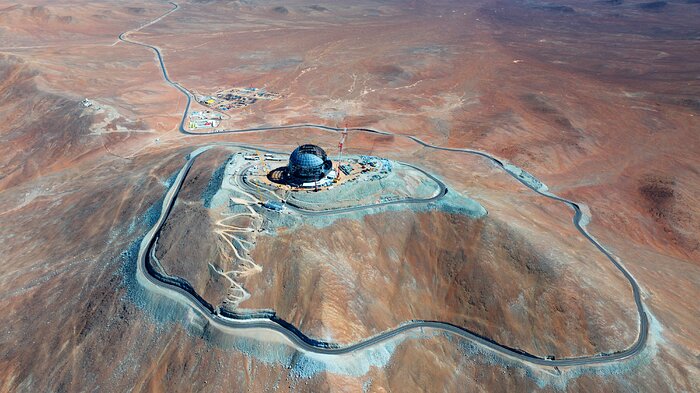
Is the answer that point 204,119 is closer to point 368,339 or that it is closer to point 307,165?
point 307,165

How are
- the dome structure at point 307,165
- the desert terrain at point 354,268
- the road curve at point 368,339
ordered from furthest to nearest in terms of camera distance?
the dome structure at point 307,165 < the road curve at point 368,339 < the desert terrain at point 354,268

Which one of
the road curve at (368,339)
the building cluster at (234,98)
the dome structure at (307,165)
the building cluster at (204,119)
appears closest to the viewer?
the road curve at (368,339)

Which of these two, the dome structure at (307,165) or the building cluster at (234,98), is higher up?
the dome structure at (307,165)

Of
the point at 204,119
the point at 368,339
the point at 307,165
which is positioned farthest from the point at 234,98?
the point at 368,339

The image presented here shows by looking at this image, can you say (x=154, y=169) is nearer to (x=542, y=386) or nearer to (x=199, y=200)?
(x=199, y=200)

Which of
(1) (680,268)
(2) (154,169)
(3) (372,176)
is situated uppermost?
Answer: (3) (372,176)

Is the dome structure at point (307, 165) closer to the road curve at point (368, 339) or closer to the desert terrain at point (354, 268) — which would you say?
the desert terrain at point (354, 268)

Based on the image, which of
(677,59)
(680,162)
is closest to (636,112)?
(680,162)

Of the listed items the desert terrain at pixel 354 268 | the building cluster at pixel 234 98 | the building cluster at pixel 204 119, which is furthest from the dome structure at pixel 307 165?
the building cluster at pixel 234 98
